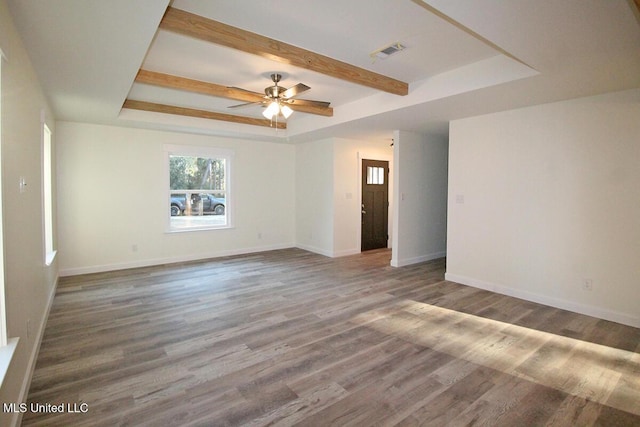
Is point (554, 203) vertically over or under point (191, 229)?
over

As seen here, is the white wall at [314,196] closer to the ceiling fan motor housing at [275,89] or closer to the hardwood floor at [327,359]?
the hardwood floor at [327,359]

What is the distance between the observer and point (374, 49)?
3.07 m

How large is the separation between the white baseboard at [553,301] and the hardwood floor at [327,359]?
11cm

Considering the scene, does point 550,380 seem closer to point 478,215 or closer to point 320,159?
point 478,215

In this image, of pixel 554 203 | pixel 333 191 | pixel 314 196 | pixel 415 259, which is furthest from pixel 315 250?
pixel 554 203

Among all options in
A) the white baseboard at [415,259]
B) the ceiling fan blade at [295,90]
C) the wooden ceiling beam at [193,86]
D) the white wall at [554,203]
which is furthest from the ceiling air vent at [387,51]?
the white baseboard at [415,259]

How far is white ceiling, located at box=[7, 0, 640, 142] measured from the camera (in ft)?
6.64

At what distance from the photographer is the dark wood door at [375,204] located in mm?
7176

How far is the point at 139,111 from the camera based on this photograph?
5.06 metres

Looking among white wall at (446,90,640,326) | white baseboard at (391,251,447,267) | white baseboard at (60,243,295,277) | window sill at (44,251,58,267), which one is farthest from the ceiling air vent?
white baseboard at (60,243,295,277)

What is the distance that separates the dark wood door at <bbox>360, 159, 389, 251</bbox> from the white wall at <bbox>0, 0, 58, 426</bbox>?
5.47m

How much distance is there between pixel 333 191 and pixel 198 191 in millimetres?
2678

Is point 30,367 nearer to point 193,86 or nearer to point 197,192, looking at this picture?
point 193,86

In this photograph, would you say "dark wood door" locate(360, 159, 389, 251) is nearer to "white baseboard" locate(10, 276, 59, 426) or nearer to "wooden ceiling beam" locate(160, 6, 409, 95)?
"wooden ceiling beam" locate(160, 6, 409, 95)
